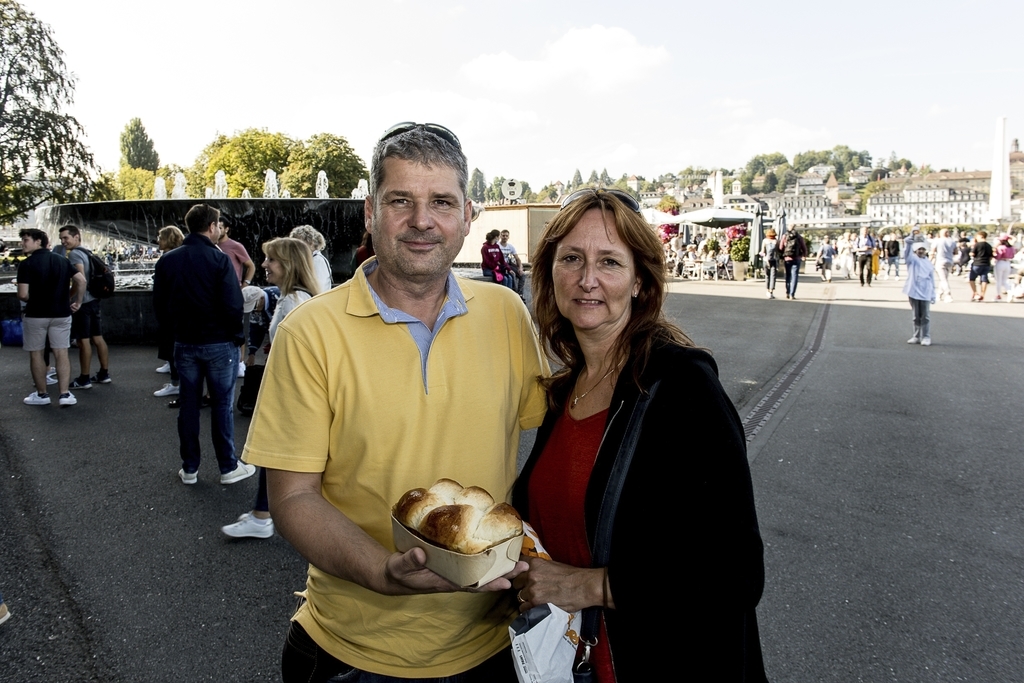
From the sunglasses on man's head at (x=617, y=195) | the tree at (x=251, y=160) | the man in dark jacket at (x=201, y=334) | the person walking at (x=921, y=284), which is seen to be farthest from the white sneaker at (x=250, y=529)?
the tree at (x=251, y=160)

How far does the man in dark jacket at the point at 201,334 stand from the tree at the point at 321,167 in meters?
62.0

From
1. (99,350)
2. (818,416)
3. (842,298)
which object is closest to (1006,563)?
(818,416)

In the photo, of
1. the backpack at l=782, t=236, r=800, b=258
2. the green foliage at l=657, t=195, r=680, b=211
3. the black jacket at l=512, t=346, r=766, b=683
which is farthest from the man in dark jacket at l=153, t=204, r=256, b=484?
the green foliage at l=657, t=195, r=680, b=211

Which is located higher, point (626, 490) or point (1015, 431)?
point (626, 490)

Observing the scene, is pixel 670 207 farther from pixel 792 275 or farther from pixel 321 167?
pixel 792 275

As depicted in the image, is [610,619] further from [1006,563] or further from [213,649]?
[1006,563]

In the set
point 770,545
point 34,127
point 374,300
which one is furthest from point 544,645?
point 34,127

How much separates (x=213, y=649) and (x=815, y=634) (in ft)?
9.65

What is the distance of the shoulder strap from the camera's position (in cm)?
161

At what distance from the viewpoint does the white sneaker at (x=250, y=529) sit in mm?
4609

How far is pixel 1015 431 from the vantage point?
7336mm

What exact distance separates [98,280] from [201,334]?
495 cm

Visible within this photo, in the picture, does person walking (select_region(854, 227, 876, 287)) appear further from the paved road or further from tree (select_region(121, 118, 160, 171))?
tree (select_region(121, 118, 160, 171))

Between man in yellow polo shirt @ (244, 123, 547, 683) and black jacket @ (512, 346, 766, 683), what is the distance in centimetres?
37
